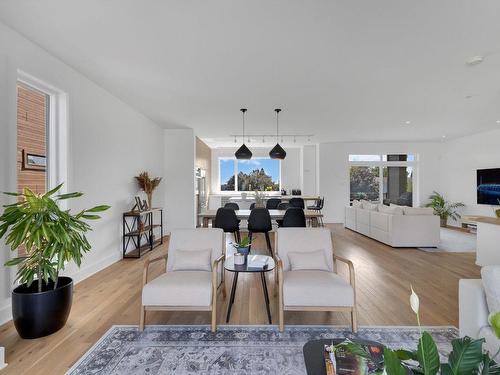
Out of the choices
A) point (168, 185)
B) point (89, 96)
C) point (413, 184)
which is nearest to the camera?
A: point (89, 96)

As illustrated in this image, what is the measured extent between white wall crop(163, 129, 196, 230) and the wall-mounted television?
7843 millimetres

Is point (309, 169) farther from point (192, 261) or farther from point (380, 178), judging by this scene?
point (192, 261)

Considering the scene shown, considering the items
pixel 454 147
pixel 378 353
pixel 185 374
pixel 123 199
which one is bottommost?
pixel 185 374

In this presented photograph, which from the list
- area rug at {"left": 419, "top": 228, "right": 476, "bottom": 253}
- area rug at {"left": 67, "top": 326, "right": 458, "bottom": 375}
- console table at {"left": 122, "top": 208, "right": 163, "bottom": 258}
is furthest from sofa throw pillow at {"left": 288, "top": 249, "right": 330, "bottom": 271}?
area rug at {"left": 419, "top": 228, "right": 476, "bottom": 253}

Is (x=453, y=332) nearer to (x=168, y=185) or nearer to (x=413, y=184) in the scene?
(x=168, y=185)

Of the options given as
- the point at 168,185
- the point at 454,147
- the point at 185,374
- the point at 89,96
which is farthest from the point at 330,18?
the point at 454,147

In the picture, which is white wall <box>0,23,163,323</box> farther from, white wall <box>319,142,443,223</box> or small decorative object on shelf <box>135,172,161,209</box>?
white wall <box>319,142,443,223</box>

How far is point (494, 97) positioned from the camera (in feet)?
15.5

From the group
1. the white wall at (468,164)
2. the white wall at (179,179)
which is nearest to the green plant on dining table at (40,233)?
the white wall at (179,179)

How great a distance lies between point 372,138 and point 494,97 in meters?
4.01

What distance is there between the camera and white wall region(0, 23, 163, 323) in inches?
108

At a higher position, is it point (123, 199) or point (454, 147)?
point (454, 147)

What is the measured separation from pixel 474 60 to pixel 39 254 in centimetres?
509

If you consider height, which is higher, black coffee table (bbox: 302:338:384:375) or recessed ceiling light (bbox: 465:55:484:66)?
recessed ceiling light (bbox: 465:55:484:66)
